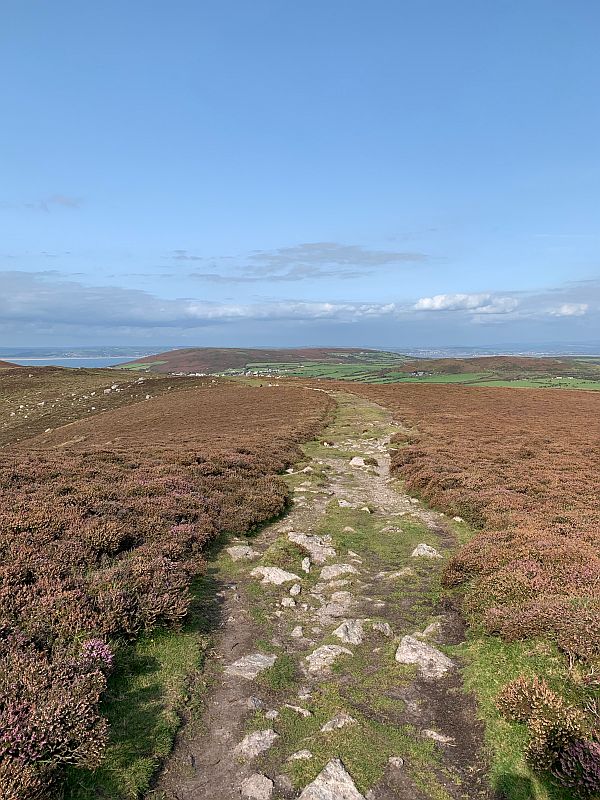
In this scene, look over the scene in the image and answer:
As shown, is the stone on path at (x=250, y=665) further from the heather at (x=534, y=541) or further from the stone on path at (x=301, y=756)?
the heather at (x=534, y=541)

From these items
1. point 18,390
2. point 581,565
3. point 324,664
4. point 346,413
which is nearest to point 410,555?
point 581,565

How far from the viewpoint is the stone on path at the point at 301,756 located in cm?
563

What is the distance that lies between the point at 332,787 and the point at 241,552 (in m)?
7.62

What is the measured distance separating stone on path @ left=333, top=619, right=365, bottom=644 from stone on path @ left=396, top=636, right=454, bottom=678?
77 centimetres

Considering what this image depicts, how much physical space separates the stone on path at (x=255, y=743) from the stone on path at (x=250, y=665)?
1281 mm

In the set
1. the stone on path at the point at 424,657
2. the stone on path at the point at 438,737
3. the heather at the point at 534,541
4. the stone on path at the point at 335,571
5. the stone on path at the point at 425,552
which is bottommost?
the stone on path at the point at 425,552

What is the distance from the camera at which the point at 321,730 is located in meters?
6.13

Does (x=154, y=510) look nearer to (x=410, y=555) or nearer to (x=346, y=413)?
(x=410, y=555)

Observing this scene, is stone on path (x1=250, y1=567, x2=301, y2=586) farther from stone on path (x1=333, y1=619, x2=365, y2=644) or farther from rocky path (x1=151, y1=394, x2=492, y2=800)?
stone on path (x1=333, y1=619, x2=365, y2=644)

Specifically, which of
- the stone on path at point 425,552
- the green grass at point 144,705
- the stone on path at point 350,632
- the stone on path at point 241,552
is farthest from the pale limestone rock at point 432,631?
the stone on path at point 241,552

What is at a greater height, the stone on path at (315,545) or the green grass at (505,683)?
the green grass at (505,683)

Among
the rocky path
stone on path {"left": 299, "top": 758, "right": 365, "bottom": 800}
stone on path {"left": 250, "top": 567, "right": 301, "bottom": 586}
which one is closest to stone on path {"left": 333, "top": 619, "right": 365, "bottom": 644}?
the rocky path

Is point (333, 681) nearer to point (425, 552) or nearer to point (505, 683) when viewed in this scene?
point (505, 683)

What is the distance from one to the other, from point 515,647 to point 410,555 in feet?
16.0
